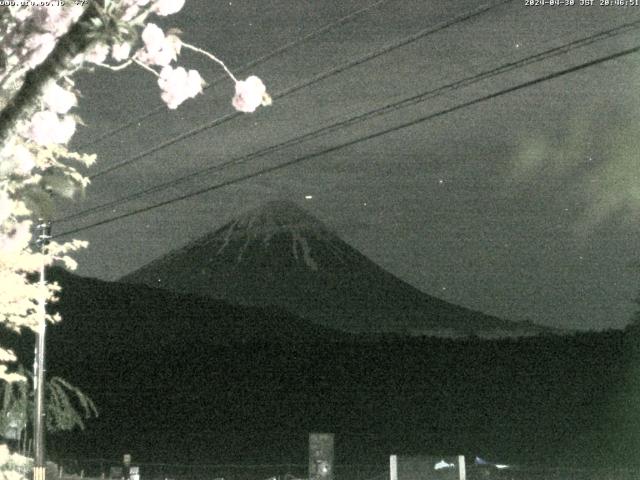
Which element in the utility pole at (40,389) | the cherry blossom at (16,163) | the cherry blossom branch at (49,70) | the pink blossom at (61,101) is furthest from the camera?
the utility pole at (40,389)

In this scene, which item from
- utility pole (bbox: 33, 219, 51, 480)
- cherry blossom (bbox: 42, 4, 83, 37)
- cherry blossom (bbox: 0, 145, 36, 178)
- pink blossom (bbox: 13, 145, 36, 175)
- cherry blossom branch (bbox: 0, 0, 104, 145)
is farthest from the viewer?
utility pole (bbox: 33, 219, 51, 480)

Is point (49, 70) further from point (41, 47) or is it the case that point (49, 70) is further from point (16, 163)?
point (41, 47)

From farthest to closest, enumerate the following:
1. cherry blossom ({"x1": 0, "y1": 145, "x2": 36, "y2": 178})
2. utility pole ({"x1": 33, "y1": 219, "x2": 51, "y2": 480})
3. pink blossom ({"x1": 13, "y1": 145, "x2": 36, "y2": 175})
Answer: utility pole ({"x1": 33, "y1": 219, "x2": 51, "y2": 480}), pink blossom ({"x1": 13, "y1": 145, "x2": 36, "y2": 175}), cherry blossom ({"x1": 0, "y1": 145, "x2": 36, "y2": 178})

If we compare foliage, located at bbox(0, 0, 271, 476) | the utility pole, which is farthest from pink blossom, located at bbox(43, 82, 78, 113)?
the utility pole

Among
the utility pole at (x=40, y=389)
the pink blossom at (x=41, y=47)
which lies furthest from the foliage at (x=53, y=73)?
the utility pole at (x=40, y=389)

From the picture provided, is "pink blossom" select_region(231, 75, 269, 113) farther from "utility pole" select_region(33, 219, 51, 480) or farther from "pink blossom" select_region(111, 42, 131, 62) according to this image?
"utility pole" select_region(33, 219, 51, 480)

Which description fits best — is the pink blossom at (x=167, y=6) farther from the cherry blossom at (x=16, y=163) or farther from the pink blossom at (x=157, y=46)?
the cherry blossom at (x=16, y=163)
